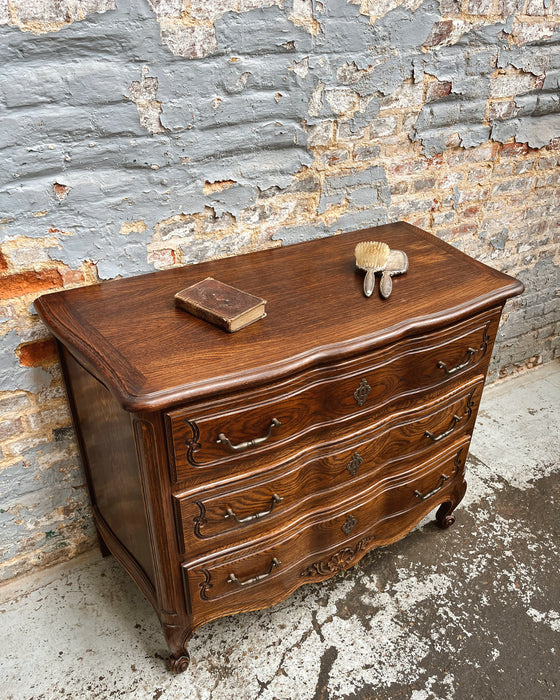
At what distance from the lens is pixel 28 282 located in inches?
66.8

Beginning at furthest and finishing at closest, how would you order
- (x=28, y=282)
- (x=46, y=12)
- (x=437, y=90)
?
(x=437, y=90)
(x=28, y=282)
(x=46, y=12)

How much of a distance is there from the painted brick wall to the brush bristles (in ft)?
1.11

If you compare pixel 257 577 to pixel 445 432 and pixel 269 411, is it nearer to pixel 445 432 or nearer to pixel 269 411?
pixel 269 411

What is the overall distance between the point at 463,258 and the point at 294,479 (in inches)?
37.3

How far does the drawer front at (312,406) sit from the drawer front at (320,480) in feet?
0.20

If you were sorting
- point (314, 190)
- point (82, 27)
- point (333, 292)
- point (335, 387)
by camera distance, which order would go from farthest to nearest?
point (314, 190)
point (333, 292)
point (335, 387)
point (82, 27)

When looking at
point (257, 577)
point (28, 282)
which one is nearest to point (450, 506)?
point (257, 577)

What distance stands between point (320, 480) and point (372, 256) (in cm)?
71

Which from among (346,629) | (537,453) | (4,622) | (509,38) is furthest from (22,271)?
(537,453)

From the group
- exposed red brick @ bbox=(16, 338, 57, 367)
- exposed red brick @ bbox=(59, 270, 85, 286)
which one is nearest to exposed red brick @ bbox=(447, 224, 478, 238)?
exposed red brick @ bbox=(59, 270, 85, 286)

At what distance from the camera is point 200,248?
6.32 ft

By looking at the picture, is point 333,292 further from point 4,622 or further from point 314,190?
point 4,622

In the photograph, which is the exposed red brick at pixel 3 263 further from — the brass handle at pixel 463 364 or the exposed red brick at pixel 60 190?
the brass handle at pixel 463 364

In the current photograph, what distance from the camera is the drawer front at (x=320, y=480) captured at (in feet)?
5.12
